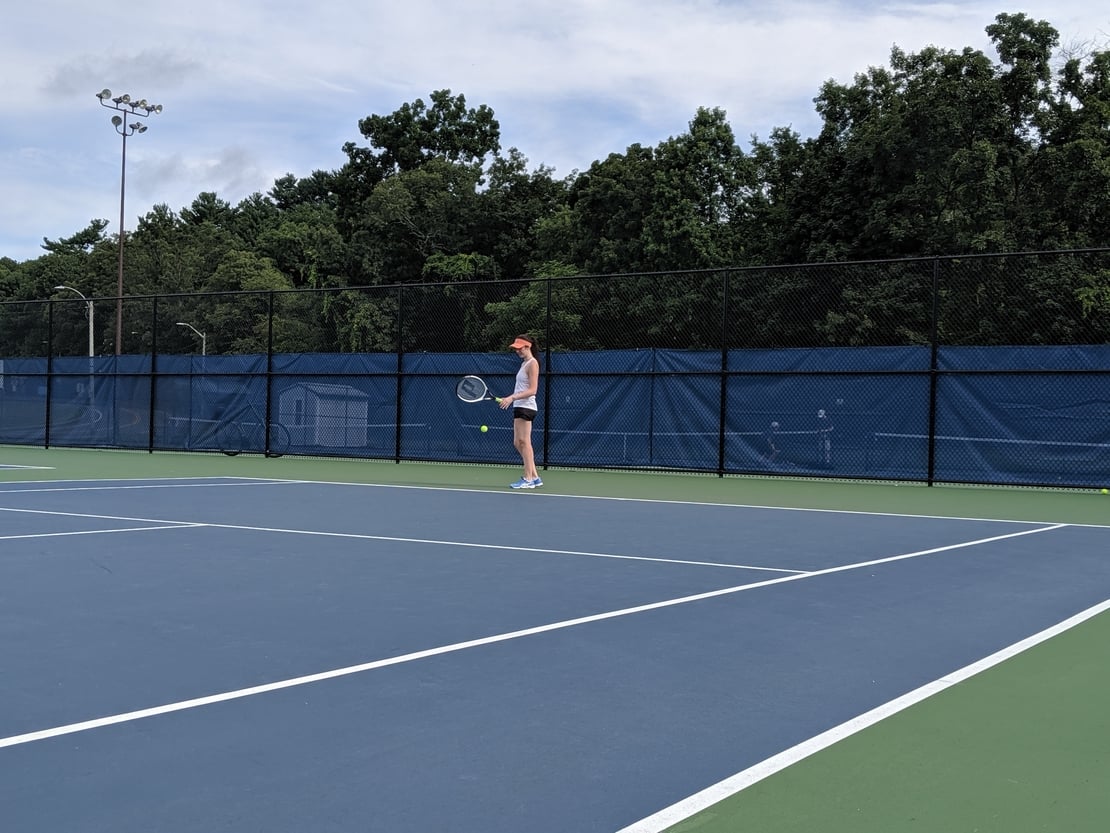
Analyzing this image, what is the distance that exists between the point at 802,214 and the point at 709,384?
1987 centimetres

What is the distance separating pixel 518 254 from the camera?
49094mm

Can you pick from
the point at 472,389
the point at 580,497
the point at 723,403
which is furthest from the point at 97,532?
the point at 723,403

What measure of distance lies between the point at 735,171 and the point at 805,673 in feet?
115

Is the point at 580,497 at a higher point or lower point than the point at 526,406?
lower

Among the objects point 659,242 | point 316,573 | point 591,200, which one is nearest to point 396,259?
point 591,200

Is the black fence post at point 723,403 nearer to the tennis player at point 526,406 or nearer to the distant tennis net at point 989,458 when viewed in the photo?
the distant tennis net at point 989,458

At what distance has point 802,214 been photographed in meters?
33.2

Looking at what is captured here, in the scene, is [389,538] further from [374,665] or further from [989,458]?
[989,458]

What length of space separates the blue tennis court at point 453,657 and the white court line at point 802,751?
0.13 ft

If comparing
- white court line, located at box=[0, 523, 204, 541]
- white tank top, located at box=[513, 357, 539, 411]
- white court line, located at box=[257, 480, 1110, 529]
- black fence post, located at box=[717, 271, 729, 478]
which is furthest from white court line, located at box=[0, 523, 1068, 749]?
black fence post, located at box=[717, 271, 729, 478]

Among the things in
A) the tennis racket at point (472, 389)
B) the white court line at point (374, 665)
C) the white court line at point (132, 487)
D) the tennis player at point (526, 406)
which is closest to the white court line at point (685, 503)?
the tennis player at point (526, 406)

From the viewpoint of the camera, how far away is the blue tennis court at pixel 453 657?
9.14 ft

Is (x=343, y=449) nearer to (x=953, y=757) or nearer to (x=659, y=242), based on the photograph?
(x=953, y=757)

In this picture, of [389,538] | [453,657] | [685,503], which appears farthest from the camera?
[685,503]
